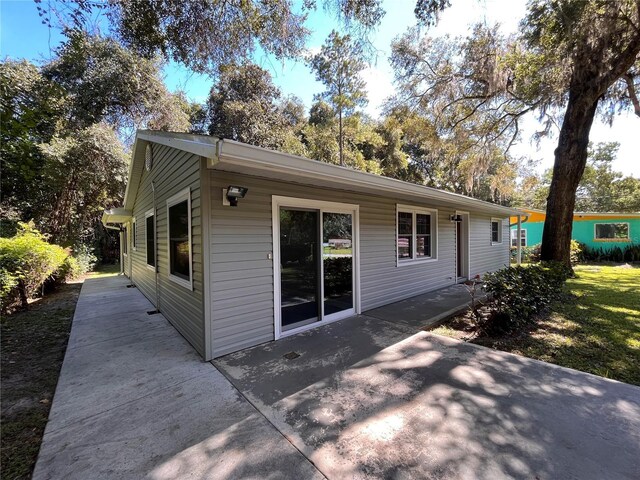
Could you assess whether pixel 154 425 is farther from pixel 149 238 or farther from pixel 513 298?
pixel 149 238

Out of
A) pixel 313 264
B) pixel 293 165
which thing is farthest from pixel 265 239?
pixel 293 165

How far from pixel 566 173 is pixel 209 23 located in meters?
9.13

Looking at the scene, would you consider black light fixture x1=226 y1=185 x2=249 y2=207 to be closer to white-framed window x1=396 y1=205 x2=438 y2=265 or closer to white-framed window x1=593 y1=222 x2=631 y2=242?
white-framed window x1=396 y1=205 x2=438 y2=265

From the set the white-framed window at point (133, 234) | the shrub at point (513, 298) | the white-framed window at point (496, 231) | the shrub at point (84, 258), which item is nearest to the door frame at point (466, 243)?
the white-framed window at point (496, 231)

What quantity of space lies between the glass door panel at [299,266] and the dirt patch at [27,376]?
2679 mm

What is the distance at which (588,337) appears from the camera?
4086mm

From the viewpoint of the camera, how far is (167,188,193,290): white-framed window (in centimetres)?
404

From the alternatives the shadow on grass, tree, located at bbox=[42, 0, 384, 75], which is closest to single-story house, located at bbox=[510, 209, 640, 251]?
the shadow on grass

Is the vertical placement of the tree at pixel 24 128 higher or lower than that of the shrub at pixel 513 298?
higher

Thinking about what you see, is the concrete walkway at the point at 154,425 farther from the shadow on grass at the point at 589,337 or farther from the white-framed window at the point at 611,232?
the white-framed window at the point at 611,232

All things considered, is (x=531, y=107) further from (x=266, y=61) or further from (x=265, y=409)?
(x=265, y=409)

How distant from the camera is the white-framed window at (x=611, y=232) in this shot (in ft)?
45.4

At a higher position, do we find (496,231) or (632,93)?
(632,93)

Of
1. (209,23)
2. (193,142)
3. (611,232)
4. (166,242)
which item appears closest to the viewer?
(193,142)
